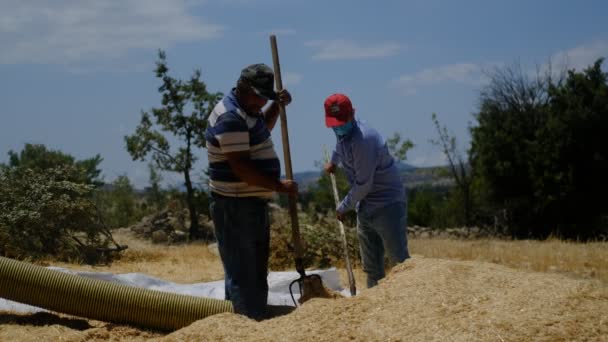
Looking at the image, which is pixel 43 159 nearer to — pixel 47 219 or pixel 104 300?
pixel 47 219

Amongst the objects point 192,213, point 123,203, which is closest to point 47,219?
point 192,213

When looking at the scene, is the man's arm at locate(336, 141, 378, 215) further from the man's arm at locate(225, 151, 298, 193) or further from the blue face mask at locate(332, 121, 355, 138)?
the man's arm at locate(225, 151, 298, 193)

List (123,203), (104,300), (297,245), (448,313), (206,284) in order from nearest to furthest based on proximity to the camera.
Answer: (448,313) < (104,300) < (297,245) < (206,284) < (123,203)

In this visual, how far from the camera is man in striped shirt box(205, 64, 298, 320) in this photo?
14.9 feet

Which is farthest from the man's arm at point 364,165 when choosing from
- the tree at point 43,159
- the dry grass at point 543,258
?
the tree at point 43,159

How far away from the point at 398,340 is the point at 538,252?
713cm

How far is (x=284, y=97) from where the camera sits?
5.09m

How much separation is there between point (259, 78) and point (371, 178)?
106 centimetres

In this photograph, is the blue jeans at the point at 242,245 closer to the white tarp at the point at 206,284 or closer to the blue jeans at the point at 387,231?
the blue jeans at the point at 387,231

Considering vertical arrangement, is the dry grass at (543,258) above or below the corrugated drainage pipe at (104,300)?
below

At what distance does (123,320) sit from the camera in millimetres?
4984

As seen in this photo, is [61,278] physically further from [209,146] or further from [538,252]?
[538,252]

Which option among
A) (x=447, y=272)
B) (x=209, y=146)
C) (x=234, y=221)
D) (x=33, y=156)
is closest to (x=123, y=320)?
(x=234, y=221)

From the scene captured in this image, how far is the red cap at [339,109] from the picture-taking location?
4.95 m
